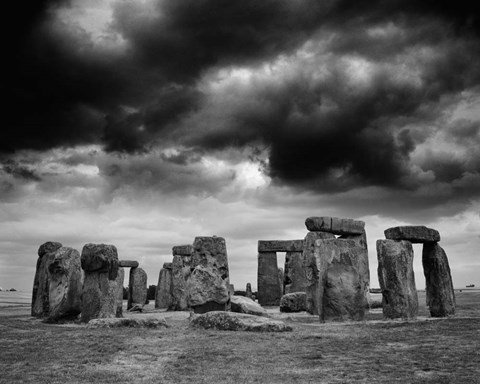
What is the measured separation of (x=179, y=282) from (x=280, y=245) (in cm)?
608

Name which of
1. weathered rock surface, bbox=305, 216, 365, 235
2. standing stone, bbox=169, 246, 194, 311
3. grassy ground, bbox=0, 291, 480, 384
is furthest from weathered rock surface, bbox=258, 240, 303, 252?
grassy ground, bbox=0, 291, 480, 384

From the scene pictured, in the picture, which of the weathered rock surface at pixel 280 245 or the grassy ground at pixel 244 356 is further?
the weathered rock surface at pixel 280 245

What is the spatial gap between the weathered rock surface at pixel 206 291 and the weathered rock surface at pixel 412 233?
441 centimetres

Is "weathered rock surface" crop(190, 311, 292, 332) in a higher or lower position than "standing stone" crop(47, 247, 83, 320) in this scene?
lower

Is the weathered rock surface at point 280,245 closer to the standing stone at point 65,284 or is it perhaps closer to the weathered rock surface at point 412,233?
the weathered rock surface at point 412,233

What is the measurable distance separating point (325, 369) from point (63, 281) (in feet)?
29.4

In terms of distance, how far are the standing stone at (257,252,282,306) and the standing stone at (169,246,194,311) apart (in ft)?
17.4

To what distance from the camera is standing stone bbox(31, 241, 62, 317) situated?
1492cm

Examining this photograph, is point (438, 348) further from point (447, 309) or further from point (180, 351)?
point (447, 309)

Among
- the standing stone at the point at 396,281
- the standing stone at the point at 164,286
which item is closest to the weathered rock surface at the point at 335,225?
the standing stone at the point at 396,281

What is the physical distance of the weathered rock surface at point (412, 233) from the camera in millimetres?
12203

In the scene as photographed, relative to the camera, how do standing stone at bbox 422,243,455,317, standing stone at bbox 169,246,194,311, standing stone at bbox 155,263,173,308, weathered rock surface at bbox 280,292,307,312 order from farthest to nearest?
standing stone at bbox 155,263,173,308 < standing stone at bbox 169,246,194,311 < weathered rock surface at bbox 280,292,307,312 < standing stone at bbox 422,243,455,317

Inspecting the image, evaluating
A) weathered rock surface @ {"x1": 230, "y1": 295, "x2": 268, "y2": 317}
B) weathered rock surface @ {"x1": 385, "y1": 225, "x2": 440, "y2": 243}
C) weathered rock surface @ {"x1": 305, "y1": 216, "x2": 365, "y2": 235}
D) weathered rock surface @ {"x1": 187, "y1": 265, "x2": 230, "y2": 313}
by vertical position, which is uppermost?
weathered rock surface @ {"x1": 305, "y1": 216, "x2": 365, "y2": 235}

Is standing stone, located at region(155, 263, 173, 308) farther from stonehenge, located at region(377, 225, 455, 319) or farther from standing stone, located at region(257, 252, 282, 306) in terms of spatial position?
stonehenge, located at region(377, 225, 455, 319)
